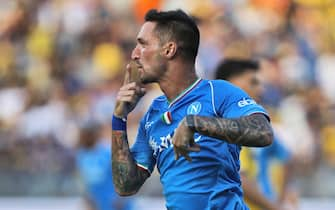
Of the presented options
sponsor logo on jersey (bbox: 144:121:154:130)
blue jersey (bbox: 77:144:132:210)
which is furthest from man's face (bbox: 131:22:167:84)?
blue jersey (bbox: 77:144:132:210)

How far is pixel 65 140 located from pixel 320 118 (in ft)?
13.2

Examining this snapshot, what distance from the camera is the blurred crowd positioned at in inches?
525

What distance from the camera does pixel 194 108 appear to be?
461 cm

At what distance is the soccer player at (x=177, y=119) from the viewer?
4.54 m

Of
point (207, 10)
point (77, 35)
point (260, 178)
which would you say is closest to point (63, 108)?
point (77, 35)

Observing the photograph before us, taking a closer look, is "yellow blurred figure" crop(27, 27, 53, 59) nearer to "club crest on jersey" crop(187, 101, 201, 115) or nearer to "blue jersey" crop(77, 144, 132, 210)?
"blue jersey" crop(77, 144, 132, 210)

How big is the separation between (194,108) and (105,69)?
34.7ft

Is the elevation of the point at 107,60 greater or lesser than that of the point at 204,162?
lesser

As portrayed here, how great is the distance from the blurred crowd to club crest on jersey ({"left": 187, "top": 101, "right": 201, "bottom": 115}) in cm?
735

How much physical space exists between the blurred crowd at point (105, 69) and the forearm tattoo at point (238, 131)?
7836mm

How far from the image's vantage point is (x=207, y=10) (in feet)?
49.9

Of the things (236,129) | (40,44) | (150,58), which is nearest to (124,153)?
(150,58)

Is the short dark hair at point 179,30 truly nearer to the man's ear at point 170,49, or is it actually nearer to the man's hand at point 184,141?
the man's ear at point 170,49

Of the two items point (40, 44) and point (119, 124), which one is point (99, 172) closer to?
point (119, 124)
